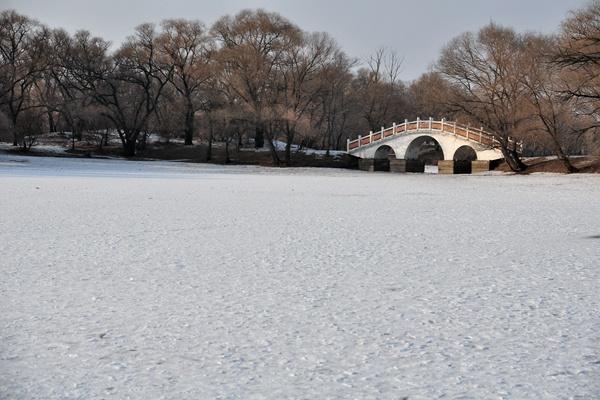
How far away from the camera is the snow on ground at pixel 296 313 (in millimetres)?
3373

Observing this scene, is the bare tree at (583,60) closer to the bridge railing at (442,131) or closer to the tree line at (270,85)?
the tree line at (270,85)

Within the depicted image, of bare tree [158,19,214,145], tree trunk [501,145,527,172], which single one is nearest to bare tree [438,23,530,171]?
tree trunk [501,145,527,172]

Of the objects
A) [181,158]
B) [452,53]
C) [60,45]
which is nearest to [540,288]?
[452,53]

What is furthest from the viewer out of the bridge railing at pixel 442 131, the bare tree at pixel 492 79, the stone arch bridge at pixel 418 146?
the stone arch bridge at pixel 418 146

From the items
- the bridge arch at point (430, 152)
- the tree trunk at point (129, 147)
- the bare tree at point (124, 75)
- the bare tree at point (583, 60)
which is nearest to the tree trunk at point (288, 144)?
the bare tree at point (124, 75)

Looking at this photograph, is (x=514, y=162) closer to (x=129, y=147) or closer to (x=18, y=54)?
(x=129, y=147)

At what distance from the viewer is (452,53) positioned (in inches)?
1661

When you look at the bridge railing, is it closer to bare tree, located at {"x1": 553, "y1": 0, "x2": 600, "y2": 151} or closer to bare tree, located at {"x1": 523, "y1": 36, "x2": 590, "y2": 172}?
bare tree, located at {"x1": 523, "y1": 36, "x2": 590, "y2": 172}

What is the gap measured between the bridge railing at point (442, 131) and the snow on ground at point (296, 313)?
3509cm

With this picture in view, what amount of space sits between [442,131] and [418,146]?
17.4 feet

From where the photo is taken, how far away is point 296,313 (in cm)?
473

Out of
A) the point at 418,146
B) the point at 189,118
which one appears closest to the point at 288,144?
the point at 189,118

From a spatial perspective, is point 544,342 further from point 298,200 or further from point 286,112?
point 286,112

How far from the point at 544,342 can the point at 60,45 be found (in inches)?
2285
